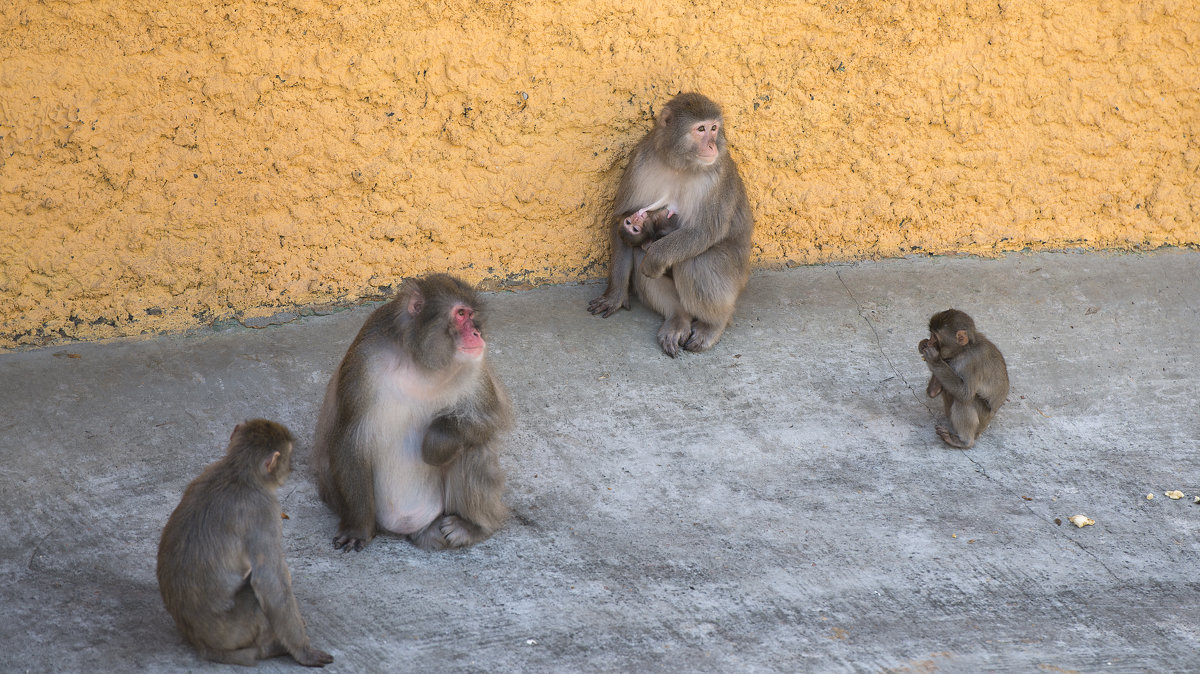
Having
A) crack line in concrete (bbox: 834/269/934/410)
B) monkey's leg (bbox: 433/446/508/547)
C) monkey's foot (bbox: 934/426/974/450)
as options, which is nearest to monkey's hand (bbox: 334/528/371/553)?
monkey's leg (bbox: 433/446/508/547)

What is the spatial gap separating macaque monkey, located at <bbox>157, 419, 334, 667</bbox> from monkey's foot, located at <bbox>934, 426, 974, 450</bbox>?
2531 mm

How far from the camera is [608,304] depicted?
207 inches

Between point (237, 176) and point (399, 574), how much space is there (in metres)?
1.91

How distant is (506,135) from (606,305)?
2.86 feet

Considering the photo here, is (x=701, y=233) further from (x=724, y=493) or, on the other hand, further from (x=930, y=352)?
(x=724, y=493)

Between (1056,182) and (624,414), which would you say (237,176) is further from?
(1056,182)

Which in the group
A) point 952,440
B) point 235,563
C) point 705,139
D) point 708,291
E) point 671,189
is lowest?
point 952,440

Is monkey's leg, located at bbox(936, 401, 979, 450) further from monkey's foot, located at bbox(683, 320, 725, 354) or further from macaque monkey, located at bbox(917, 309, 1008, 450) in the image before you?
monkey's foot, located at bbox(683, 320, 725, 354)

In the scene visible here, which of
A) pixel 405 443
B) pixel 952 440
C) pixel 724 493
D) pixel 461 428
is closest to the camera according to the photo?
pixel 461 428

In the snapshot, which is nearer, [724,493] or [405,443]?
[405,443]

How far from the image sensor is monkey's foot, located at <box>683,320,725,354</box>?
200 inches

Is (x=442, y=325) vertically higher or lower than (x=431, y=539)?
higher

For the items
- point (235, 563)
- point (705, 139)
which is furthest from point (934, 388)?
point (235, 563)

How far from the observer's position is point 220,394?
4.42 meters
